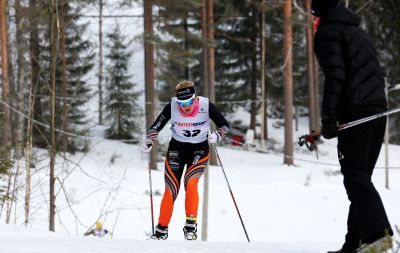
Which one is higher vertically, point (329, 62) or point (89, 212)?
point (329, 62)

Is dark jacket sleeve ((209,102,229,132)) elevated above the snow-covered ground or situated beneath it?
elevated above

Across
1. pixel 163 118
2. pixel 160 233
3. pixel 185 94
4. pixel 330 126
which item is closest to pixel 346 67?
pixel 330 126

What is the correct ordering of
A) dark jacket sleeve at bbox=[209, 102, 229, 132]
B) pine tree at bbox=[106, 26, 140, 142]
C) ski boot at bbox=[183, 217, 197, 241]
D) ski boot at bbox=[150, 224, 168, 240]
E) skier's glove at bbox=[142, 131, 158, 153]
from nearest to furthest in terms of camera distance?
1. ski boot at bbox=[150, 224, 168, 240]
2. ski boot at bbox=[183, 217, 197, 241]
3. dark jacket sleeve at bbox=[209, 102, 229, 132]
4. skier's glove at bbox=[142, 131, 158, 153]
5. pine tree at bbox=[106, 26, 140, 142]

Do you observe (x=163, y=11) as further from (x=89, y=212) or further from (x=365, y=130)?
(x=365, y=130)

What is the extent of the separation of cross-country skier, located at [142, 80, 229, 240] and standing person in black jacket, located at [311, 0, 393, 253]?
2.95 metres

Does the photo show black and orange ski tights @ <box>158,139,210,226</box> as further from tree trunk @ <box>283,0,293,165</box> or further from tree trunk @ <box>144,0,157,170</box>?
tree trunk @ <box>283,0,293,165</box>

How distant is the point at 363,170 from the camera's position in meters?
3.63

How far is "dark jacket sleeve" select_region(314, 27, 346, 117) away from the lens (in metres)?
3.56

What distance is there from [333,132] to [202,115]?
315 centimetres

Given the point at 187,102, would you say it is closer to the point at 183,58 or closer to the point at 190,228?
the point at 190,228

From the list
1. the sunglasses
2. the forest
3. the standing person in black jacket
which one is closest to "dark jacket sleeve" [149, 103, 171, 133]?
the sunglasses

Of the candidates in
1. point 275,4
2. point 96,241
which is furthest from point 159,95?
point 96,241

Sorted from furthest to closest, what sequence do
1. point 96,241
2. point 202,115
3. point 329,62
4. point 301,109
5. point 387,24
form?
point 301,109
point 387,24
point 202,115
point 96,241
point 329,62

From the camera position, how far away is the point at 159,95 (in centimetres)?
2908
